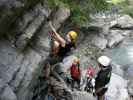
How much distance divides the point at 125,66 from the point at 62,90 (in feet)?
35.0

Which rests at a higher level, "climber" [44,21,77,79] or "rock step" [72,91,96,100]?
"climber" [44,21,77,79]

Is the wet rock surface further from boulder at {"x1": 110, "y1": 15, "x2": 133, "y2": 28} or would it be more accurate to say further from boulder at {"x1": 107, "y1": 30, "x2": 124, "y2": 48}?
boulder at {"x1": 110, "y1": 15, "x2": 133, "y2": 28}

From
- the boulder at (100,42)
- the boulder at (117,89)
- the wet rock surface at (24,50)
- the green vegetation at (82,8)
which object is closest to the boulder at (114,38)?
the boulder at (100,42)

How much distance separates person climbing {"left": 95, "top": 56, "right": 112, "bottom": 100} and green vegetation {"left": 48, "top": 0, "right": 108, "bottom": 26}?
9866 mm

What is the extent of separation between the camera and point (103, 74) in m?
10.6

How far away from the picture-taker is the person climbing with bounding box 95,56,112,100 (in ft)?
34.7

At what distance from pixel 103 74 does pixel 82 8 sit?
12.0 metres

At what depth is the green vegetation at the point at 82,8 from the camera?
2082 cm

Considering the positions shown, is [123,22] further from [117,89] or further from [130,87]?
[117,89]

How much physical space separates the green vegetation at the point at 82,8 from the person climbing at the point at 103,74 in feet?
32.4

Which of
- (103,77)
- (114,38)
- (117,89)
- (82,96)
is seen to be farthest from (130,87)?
(114,38)

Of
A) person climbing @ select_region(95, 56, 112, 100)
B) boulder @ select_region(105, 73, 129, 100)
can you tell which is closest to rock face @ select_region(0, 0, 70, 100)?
person climbing @ select_region(95, 56, 112, 100)

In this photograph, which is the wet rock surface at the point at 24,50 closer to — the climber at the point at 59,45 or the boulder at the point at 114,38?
the climber at the point at 59,45

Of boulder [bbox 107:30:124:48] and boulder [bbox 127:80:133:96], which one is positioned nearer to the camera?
boulder [bbox 127:80:133:96]
